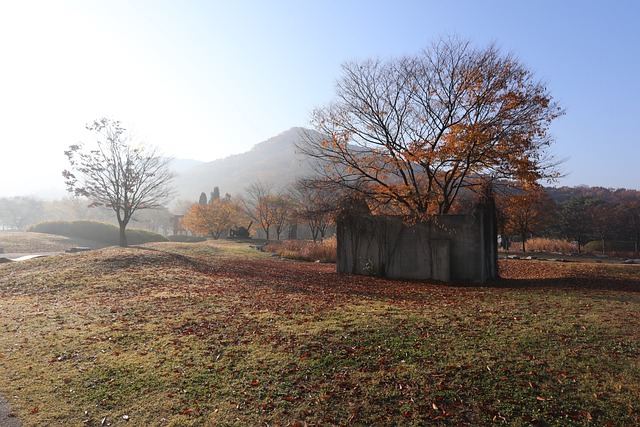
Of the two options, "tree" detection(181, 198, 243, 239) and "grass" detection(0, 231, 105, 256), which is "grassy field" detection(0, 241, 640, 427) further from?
"tree" detection(181, 198, 243, 239)

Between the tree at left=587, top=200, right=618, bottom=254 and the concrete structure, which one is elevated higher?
the tree at left=587, top=200, right=618, bottom=254

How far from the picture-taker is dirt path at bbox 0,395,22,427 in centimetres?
437

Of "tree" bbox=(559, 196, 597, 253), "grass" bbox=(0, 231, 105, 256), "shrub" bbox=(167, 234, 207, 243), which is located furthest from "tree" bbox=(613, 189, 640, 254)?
"grass" bbox=(0, 231, 105, 256)

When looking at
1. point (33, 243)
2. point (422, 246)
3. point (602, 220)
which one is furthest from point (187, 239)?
point (602, 220)

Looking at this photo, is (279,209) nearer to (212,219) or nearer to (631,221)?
(212,219)

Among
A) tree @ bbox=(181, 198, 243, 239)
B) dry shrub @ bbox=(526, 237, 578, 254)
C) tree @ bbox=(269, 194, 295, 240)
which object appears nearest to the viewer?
dry shrub @ bbox=(526, 237, 578, 254)

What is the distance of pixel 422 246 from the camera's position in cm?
1438

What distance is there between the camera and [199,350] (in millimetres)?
6215

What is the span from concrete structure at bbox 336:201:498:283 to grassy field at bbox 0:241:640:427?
316cm

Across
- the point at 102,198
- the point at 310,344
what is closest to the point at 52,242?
the point at 102,198

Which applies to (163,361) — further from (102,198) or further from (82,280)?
(102,198)

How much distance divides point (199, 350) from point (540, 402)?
4598 mm

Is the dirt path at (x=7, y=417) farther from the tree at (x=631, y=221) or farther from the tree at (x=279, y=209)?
the tree at (x=631, y=221)

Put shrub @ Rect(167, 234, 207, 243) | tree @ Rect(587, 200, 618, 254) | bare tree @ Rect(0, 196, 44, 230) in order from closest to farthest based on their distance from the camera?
1. tree @ Rect(587, 200, 618, 254)
2. shrub @ Rect(167, 234, 207, 243)
3. bare tree @ Rect(0, 196, 44, 230)
